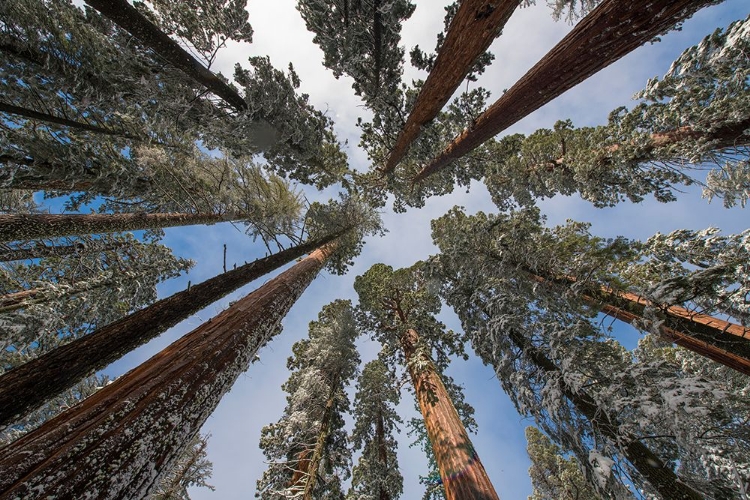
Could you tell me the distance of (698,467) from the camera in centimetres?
543

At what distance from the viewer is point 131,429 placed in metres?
1.82

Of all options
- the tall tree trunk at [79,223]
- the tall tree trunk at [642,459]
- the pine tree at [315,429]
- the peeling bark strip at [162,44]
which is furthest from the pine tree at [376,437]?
the peeling bark strip at [162,44]

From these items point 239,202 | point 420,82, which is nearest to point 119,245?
point 239,202

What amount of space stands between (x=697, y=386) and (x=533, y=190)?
30.5ft

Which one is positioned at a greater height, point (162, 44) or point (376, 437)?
point (162, 44)

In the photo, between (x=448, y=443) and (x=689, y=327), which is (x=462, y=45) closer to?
(x=689, y=327)

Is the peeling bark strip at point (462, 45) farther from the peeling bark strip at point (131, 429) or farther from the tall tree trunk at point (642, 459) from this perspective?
the tall tree trunk at point (642, 459)

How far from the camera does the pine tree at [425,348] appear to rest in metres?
5.23

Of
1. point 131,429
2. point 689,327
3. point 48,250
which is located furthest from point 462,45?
point 48,250

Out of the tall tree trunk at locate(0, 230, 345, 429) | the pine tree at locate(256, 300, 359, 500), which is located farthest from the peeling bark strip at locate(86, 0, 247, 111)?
the pine tree at locate(256, 300, 359, 500)

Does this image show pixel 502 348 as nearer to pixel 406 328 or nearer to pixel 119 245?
pixel 406 328

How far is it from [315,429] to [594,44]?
9.12m

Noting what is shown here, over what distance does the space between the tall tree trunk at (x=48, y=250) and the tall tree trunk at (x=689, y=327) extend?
45.1 feet

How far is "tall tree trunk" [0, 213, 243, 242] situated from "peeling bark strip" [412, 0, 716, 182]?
8.74 m
